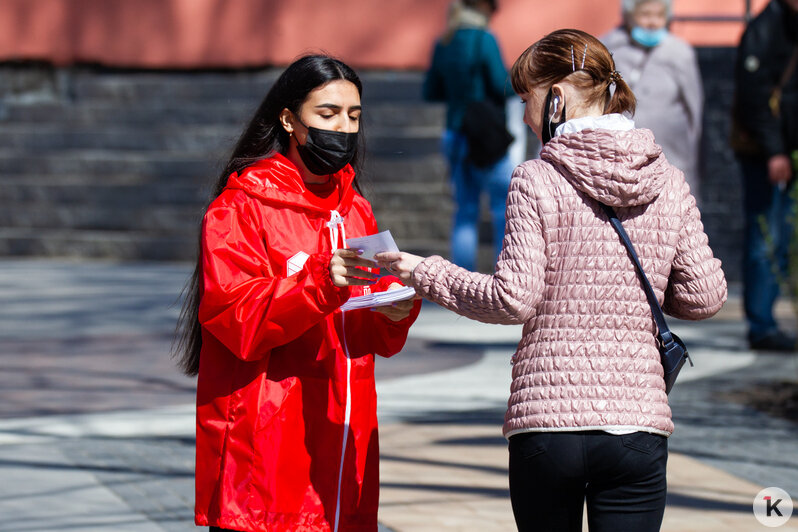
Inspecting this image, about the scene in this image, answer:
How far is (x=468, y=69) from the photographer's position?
9305 millimetres

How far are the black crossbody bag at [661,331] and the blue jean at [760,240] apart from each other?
17.8ft

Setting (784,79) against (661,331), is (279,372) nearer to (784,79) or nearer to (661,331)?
(661,331)

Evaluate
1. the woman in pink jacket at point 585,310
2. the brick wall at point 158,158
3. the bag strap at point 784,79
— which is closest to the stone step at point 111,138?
the brick wall at point 158,158

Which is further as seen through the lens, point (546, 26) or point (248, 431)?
point (546, 26)

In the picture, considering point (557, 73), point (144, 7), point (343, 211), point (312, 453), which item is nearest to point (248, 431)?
point (312, 453)

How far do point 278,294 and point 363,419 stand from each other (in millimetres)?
423

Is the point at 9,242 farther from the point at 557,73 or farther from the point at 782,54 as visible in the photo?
the point at 557,73

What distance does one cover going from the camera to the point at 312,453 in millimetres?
3131

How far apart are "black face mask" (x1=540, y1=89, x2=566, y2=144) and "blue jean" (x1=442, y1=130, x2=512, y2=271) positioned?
6.38 m

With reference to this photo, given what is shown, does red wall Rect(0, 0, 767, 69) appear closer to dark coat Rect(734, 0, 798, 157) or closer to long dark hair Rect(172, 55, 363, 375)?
dark coat Rect(734, 0, 798, 157)

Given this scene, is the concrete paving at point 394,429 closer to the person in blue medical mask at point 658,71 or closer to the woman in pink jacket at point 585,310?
the person in blue medical mask at point 658,71

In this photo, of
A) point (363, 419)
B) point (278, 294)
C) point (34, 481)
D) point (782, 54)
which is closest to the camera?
point (278, 294)

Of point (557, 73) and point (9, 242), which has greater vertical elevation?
point (557, 73)

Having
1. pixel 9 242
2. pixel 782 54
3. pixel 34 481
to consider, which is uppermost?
pixel 782 54
